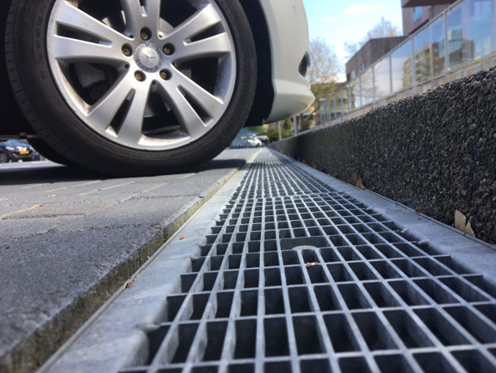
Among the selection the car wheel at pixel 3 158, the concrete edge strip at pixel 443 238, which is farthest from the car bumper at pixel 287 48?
the car wheel at pixel 3 158

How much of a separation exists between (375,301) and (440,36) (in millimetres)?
6022

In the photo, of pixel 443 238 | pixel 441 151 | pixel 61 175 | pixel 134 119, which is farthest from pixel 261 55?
pixel 443 238

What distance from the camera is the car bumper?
Result: 3965 mm

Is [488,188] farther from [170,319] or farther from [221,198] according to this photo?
[221,198]

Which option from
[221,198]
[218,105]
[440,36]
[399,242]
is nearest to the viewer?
[399,242]

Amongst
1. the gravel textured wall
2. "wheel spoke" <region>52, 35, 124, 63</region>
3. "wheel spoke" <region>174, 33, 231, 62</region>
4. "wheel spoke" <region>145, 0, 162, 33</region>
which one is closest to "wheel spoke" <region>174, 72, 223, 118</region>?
"wheel spoke" <region>174, 33, 231, 62</region>

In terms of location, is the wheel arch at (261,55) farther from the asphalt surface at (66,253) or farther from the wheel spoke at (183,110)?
the asphalt surface at (66,253)

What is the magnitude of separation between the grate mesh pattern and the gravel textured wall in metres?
0.28

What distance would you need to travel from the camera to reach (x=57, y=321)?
89 centimetres

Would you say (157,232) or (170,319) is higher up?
(157,232)

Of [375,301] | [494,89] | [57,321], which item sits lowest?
[375,301]

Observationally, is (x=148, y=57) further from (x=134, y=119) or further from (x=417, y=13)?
(x=417, y=13)

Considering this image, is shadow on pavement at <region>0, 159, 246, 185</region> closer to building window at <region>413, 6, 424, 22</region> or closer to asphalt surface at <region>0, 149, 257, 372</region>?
asphalt surface at <region>0, 149, 257, 372</region>

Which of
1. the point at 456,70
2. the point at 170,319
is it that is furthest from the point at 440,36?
the point at 170,319
